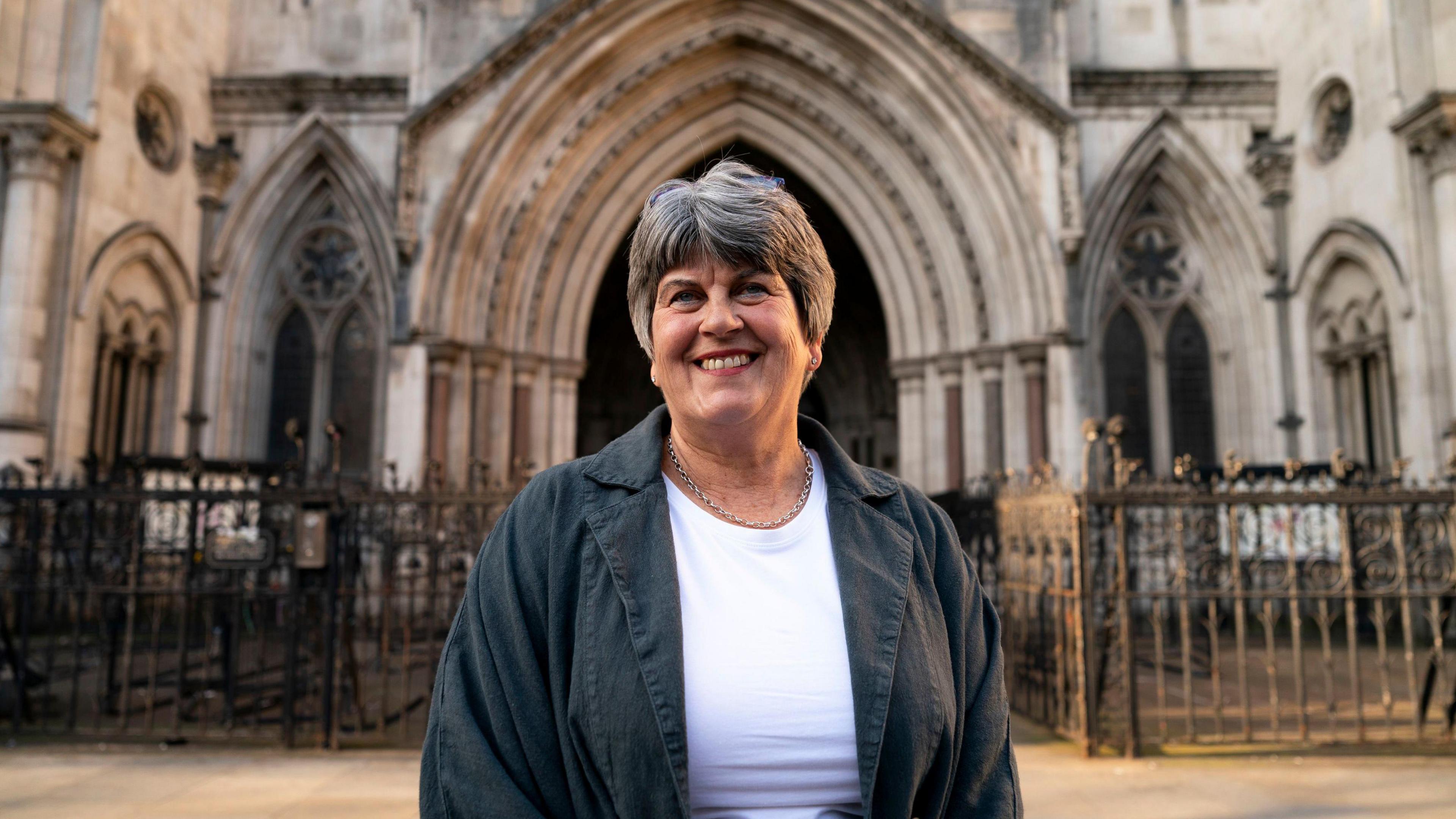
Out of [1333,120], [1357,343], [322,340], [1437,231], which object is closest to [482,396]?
[322,340]

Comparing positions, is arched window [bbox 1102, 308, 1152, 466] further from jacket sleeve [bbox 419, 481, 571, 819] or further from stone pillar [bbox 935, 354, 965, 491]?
jacket sleeve [bbox 419, 481, 571, 819]

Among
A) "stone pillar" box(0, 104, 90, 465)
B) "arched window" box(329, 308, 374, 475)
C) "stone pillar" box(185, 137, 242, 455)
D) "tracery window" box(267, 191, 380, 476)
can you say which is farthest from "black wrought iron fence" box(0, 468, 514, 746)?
"tracery window" box(267, 191, 380, 476)

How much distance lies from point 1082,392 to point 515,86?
29.5ft

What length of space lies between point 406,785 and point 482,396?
26.8 feet

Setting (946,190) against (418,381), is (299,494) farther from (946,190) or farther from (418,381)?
(946,190)

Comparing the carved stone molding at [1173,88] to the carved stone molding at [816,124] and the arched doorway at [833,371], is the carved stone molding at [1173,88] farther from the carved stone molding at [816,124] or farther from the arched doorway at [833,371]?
the arched doorway at [833,371]

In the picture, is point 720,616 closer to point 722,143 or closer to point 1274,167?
point 722,143

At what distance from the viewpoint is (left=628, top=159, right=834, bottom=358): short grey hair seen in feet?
5.52

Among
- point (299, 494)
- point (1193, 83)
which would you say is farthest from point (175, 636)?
point (1193, 83)

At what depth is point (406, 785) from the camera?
17.8ft

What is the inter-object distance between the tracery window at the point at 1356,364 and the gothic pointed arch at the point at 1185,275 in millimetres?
698

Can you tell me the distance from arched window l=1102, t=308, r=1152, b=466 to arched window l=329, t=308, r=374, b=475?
11699 mm

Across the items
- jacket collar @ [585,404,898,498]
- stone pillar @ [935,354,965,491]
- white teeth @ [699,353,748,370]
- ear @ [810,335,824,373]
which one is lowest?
jacket collar @ [585,404,898,498]

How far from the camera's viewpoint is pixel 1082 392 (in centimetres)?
1266
